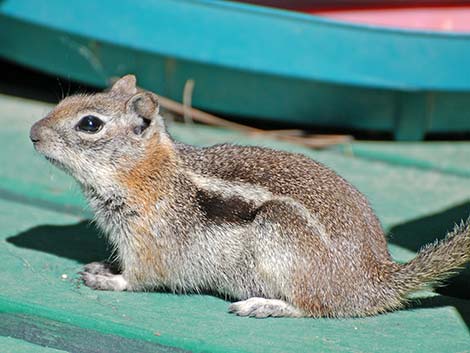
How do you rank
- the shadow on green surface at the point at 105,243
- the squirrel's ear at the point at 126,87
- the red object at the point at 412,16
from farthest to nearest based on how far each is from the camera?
the red object at the point at 412,16 → the squirrel's ear at the point at 126,87 → the shadow on green surface at the point at 105,243

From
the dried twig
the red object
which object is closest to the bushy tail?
the dried twig

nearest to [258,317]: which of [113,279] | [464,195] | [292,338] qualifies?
[292,338]

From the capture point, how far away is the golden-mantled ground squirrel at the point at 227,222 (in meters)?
3.63

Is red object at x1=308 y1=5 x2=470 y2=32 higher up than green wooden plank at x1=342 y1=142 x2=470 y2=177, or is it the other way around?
red object at x1=308 y1=5 x2=470 y2=32

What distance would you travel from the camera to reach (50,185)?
4.96 meters

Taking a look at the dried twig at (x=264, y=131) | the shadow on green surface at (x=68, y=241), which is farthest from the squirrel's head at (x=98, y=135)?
the dried twig at (x=264, y=131)

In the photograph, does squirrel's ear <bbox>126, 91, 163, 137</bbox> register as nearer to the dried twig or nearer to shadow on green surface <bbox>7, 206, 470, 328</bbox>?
shadow on green surface <bbox>7, 206, 470, 328</bbox>

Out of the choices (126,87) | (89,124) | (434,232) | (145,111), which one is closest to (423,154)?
(434,232)

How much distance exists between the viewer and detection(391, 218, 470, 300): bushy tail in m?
3.60

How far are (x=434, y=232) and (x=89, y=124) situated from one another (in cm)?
164

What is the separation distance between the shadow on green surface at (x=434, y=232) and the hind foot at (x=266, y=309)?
2.38 ft

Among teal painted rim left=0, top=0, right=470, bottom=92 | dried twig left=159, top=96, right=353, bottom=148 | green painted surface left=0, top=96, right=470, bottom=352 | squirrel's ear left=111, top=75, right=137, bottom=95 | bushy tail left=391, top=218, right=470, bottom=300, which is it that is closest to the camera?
green painted surface left=0, top=96, right=470, bottom=352

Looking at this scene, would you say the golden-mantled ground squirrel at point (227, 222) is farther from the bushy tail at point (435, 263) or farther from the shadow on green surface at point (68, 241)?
the shadow on green surface at point (68, 241)

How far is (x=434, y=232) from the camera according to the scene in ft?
15.4
